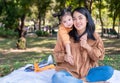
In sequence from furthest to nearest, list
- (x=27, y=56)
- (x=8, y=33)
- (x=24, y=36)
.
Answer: (x=8, y=33) < (x=24, y=36) < (x=27, y=56)

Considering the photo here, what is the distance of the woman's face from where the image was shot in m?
4.07

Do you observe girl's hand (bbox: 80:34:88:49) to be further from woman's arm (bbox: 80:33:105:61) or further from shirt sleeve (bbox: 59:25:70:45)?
shirt sleeve (bbox: 59:25:70:45)

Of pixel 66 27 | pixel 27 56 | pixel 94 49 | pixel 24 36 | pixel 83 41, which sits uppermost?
pixel 66 27

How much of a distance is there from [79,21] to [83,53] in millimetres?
435

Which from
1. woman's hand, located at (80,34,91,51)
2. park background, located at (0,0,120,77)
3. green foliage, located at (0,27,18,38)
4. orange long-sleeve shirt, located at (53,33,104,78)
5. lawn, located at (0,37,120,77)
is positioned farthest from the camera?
green foliage, located at (0,27,18,38)

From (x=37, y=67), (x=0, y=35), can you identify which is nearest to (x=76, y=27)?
(x=37, y=67)

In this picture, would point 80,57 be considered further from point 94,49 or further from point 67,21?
point 67,21

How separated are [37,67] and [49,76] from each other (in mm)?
494

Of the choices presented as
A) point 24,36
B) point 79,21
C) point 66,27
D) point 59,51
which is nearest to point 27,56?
point 24,36

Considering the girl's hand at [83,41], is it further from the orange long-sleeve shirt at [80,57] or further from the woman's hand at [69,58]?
the woman's hand at [69,58]

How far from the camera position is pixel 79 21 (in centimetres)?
407

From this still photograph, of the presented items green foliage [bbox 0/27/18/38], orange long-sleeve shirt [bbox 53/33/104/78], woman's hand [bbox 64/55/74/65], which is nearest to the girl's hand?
orange long-sleeve shirt [bbox 53/33/104/78]

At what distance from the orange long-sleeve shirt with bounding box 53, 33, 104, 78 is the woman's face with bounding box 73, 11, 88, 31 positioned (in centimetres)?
21

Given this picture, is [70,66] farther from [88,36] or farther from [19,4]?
[19,4]
